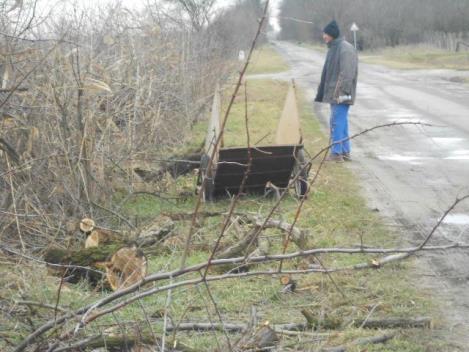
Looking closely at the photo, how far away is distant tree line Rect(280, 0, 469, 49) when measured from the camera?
6469 cm

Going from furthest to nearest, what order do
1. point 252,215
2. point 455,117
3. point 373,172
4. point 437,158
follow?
point 455,117
point 437,158
point 373,172
point 252,215

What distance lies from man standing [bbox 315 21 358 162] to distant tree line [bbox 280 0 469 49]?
49817 millimetres

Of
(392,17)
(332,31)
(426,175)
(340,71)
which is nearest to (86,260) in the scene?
(426,175)

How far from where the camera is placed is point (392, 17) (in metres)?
77.7

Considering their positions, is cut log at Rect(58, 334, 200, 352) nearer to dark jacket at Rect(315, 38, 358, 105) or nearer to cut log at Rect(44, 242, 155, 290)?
cut log at Rect(44, 242, 155, 290)

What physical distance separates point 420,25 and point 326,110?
182 feet

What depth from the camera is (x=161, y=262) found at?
6219 mm

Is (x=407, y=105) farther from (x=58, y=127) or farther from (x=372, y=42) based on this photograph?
(x=372, y=42)

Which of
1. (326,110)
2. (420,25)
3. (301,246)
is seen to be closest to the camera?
(301,246)

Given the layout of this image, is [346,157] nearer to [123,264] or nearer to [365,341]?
[123,264]

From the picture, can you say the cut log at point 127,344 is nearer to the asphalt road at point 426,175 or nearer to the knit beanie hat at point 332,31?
the asphalt road at point 426,175

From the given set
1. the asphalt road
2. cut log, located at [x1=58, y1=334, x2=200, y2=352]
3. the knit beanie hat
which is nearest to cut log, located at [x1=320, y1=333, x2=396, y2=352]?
the asphalt road

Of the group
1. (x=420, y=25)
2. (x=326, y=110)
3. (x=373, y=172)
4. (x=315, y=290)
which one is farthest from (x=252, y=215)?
(x=420, y=25)

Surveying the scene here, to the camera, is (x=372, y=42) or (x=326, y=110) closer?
(x=326, y=110)
